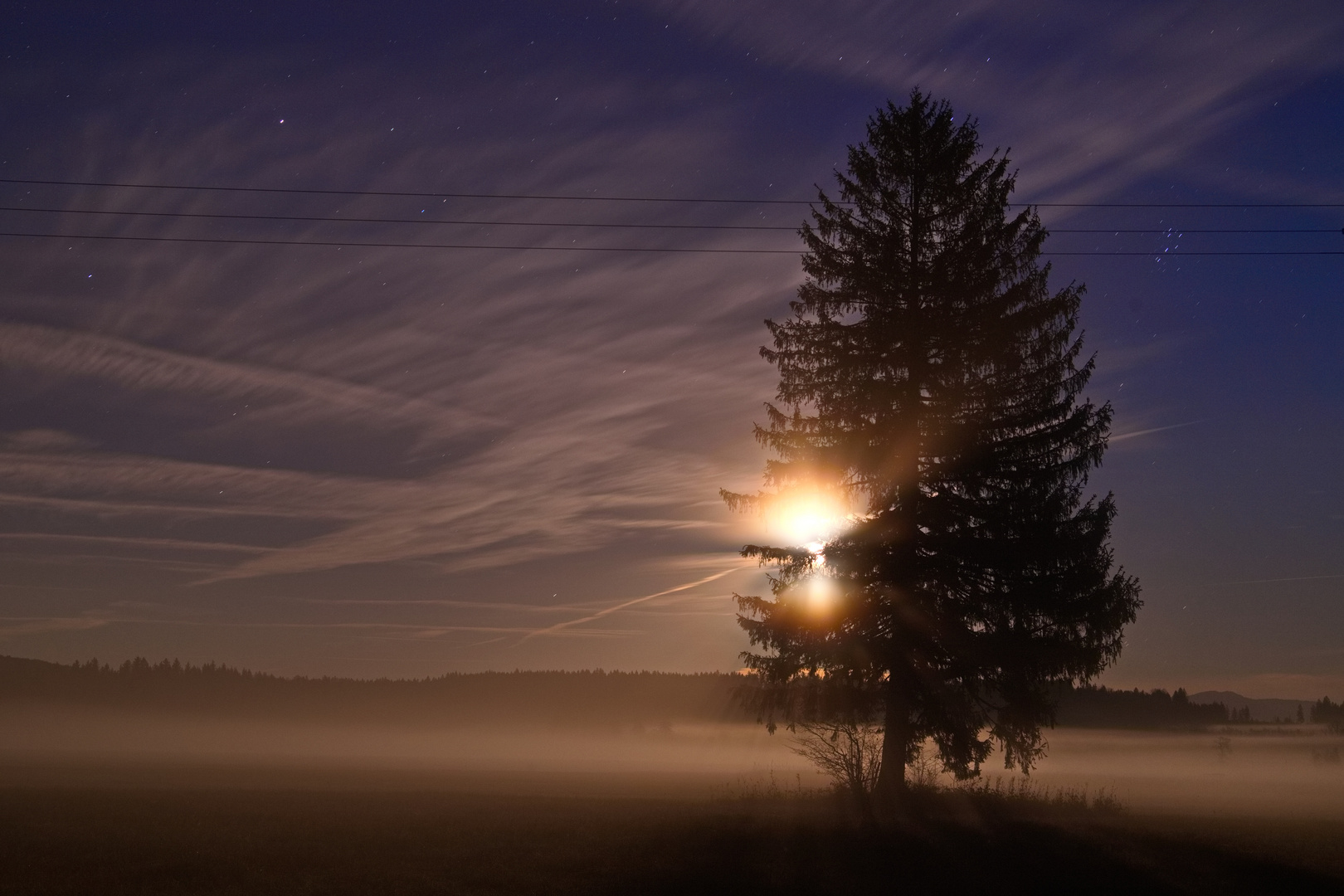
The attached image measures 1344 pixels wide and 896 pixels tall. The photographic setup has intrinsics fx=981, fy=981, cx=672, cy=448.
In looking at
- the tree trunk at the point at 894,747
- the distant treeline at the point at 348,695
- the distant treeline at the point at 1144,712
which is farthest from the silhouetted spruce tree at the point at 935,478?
the distant treeline at the point at 348,695

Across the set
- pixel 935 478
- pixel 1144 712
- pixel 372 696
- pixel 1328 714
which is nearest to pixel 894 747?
pixel 935 478

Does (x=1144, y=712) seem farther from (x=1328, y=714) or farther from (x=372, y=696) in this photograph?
(x=372, y=696)

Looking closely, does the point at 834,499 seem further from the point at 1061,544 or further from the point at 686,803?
the point at 686,803

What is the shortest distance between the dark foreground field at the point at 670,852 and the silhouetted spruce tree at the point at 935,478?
265 centimetres

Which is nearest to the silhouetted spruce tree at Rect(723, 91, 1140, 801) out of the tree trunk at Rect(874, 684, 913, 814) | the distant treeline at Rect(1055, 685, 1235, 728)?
the tree trunk at Rect(874, 684, 913, 814)

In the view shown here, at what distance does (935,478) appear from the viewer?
22641mm

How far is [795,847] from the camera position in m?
16.7

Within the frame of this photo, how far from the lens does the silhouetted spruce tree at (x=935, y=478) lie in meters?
21.7

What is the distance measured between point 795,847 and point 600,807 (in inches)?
315

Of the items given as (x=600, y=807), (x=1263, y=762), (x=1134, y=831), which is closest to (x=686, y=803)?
(x=600, y=807)

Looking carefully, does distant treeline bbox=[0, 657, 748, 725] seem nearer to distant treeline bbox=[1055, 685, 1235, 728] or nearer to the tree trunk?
distant treeline bbox=[1055, 685, 1235, 728]

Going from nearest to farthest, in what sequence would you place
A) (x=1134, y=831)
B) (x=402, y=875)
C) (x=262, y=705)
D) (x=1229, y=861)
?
(x=402, y=875) → (x=1229, y=861) → (x=1134, y=831) → (x=262, y=705)

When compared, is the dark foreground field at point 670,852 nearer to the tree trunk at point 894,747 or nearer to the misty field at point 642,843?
the misty field at point 642,843

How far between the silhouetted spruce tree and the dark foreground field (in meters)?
2.65
